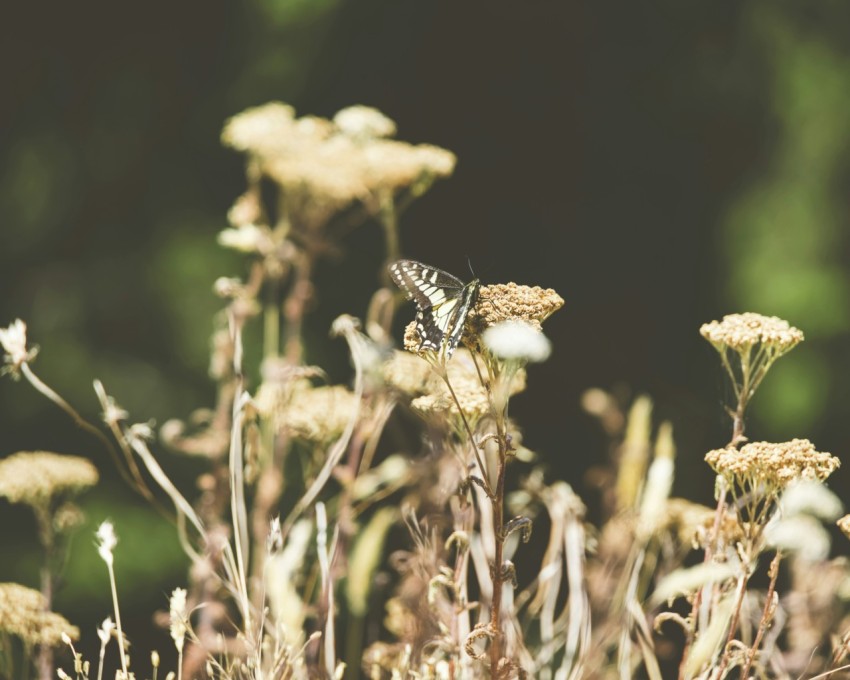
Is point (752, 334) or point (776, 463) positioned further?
point (752, 334)

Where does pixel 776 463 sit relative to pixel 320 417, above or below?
above

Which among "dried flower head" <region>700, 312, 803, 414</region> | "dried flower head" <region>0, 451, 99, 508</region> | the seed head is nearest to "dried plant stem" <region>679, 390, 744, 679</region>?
"dried flower head" <region>700, 312, 803, 414</region>

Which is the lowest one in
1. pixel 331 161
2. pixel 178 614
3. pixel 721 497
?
pixel 178 614

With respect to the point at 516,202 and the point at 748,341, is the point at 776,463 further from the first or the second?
the point at 516,202

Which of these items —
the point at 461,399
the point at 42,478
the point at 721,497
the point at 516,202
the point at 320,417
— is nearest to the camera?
the point at 721,497

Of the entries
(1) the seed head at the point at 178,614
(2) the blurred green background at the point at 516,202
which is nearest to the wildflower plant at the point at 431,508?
(1) the seed head at the point at 178,614

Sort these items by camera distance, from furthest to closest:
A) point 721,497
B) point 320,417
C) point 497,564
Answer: point 320,417
point 721,497
point 497,564

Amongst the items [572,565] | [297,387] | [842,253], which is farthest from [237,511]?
[842,253]

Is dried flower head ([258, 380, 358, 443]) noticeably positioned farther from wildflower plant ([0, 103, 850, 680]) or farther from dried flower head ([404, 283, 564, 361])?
dried flower head ([404, 283, 564, 361])

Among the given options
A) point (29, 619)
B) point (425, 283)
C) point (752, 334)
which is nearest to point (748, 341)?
point (752, 334)
